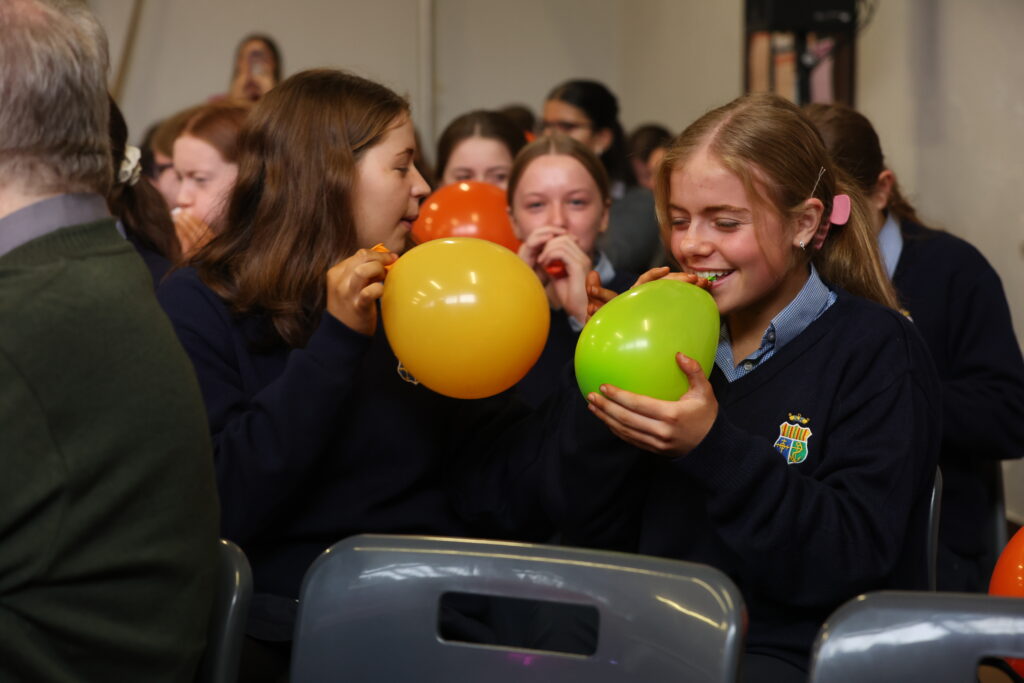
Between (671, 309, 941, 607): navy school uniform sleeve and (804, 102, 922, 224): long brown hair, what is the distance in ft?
2.79

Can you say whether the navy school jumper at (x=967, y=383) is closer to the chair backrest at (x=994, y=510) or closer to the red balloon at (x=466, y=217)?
the chair backrest at (x=994, y=510)

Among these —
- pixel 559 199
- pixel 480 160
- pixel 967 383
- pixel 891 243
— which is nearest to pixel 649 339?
pixel 967 383

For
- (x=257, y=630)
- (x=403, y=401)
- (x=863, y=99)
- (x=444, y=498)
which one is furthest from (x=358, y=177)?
(x=863, y=99)

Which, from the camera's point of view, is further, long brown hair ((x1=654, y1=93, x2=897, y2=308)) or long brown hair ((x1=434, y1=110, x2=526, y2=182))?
long brown hair ((x1=434, y1=110, x2=526, y2=182))

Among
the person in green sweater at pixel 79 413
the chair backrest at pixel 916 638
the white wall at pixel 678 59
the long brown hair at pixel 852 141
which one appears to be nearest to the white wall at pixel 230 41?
the white wall at pixel 678 59

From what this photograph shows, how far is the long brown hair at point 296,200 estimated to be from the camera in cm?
176

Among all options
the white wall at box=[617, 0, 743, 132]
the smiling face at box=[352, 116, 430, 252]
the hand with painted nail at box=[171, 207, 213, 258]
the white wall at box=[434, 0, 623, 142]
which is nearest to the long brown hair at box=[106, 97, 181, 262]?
the hand with painted nail at box=[171, 207, 213, 258]

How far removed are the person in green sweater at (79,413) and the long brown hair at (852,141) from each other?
1.66 metres

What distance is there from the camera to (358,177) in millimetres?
1794

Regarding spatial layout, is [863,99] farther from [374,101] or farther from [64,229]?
[64,229]

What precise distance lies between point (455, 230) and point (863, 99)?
2250mm

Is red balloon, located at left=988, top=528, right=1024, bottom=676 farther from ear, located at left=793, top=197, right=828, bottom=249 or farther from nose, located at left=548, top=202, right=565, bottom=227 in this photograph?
nose, located at left=548, top=202, right=565, bottom=227

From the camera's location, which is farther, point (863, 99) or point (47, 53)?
point (863, 99)

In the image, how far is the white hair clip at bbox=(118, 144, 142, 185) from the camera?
2330 mm
